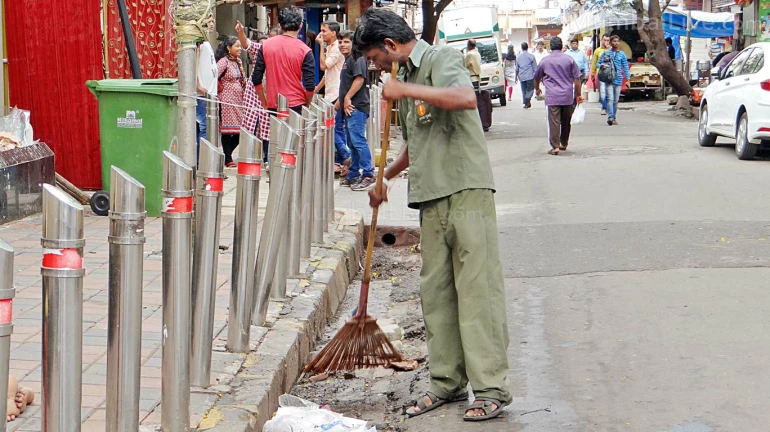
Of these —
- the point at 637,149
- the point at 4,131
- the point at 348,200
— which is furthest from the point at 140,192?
the point at 637,149

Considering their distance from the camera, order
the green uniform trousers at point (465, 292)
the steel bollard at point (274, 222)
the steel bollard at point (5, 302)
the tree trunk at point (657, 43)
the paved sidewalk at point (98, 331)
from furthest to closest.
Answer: the tree trunk at point (657, 43), the steel bollard at point (274, 222), the green uniform trousers at point (465, 292), the paved sidewalk at point (98, 331), the steel bollard at point (5, 302)

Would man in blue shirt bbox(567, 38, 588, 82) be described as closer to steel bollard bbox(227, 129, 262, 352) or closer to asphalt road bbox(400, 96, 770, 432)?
asphalt road bbox(400, 96, 770, 432)

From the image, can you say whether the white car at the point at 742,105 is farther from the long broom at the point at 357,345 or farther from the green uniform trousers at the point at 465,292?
the green uniform trousers at the point at 465,292

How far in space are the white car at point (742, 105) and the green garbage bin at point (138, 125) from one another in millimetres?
8530

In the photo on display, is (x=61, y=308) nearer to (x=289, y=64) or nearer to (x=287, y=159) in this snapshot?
(x=287, y=159)

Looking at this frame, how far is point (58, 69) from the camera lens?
8820mm

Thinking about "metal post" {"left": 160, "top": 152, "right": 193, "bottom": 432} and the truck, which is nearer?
"metal post" {"left": 160, "top": 152, "right": 193, "bottom": 432}

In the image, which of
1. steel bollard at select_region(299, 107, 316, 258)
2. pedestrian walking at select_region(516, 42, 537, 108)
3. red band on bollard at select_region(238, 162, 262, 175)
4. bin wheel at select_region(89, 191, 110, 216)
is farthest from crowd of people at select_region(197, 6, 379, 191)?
pedestrian walking at select_region(516, 42, 537, 108)

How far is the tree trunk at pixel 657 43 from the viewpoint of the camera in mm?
24406

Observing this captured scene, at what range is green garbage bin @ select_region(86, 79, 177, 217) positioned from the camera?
799 cm

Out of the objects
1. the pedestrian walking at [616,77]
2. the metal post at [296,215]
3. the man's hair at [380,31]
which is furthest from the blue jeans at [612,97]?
the man's hair at [380,31]

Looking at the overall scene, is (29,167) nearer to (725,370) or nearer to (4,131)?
(4,131)

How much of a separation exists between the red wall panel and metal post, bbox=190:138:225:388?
491 centimetres

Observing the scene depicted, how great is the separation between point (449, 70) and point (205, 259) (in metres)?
1.32
